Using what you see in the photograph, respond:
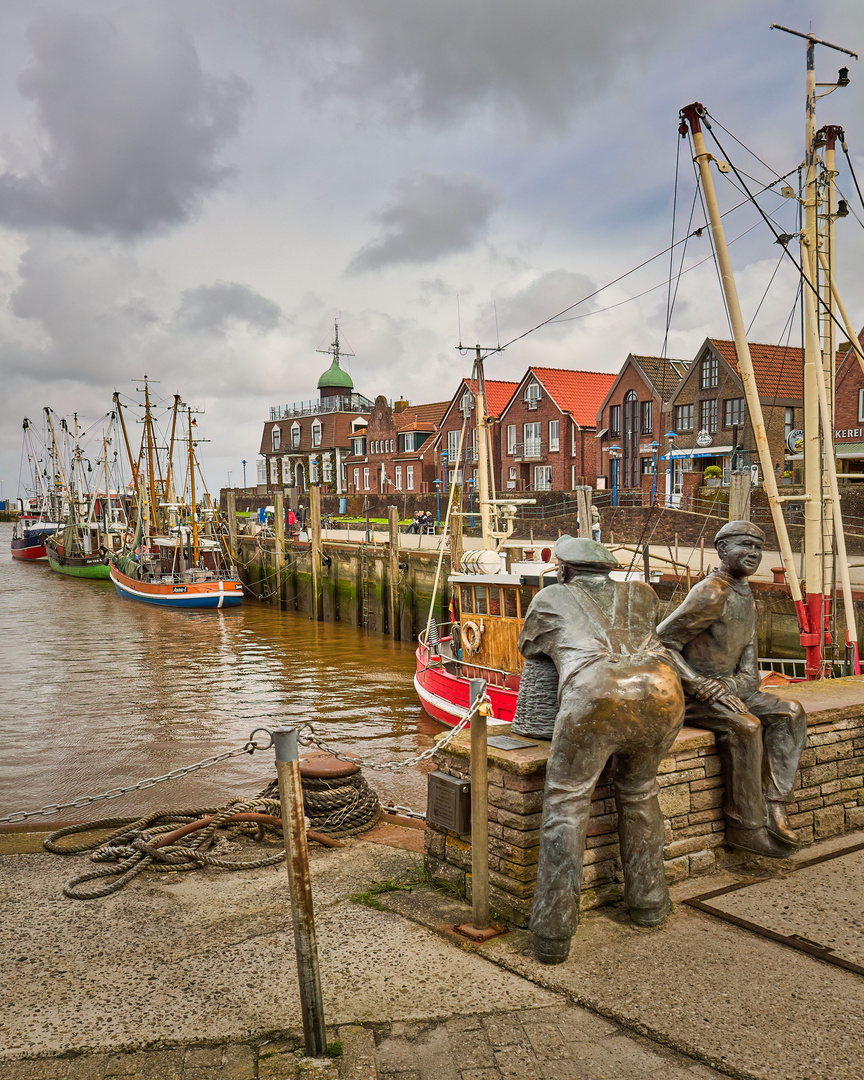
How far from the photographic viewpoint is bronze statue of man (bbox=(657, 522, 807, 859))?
16.4ft

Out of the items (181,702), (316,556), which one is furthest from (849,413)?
(181,702)

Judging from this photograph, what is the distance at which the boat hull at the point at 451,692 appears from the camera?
13352 mm

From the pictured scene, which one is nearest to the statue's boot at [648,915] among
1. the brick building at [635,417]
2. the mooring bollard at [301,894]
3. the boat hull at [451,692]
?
the mooring bollard at [301,894]

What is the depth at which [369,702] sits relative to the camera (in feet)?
60.4

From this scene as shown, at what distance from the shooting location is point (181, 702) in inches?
745

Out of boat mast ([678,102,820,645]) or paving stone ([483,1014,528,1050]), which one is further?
boat mast ([678,102,820,645])

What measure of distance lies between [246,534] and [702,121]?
132ft

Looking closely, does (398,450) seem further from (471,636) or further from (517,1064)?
(517,1064)

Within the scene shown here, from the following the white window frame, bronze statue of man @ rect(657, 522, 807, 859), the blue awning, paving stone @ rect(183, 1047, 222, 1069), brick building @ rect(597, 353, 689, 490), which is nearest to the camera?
paving stone @ rect(183, 1047, 222, 1069)

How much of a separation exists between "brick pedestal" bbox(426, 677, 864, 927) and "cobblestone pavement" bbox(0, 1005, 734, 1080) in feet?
3.09

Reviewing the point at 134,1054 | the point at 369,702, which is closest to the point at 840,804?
the point at 134,1054

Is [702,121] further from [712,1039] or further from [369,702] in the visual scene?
[369,702]

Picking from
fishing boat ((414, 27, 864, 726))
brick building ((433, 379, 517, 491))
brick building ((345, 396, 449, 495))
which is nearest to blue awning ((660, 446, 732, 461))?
brick building ((433, 379, 517, 491))

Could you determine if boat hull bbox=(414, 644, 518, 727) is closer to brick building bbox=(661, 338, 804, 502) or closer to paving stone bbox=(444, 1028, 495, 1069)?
paving stone bbox=(444, 1028, 495, 1069)
